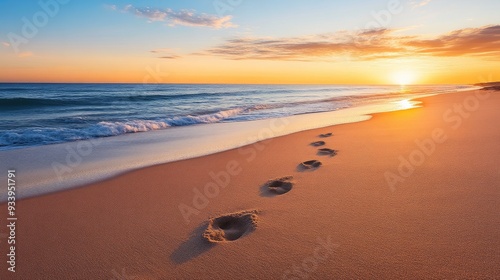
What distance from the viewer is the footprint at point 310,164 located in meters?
5.30

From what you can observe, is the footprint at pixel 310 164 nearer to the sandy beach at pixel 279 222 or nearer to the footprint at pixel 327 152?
the sandy beach at pixel 279 222

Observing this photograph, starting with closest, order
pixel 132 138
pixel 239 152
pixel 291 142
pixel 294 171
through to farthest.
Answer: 1. pixel 294 171
2. pixel 239 152
3. pixel 291 142
4. pixel 132 138

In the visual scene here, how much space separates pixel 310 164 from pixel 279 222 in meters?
2.45

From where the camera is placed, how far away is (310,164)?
17.9 ft

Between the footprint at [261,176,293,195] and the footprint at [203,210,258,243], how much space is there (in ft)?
2.45

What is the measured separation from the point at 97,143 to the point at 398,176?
27.7 ft

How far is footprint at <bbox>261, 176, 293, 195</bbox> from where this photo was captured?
13.8 ft

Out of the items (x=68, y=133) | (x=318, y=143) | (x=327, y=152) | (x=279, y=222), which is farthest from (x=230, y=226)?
(x=68, y=133)

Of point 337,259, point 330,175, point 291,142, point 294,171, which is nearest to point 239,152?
point 291,142

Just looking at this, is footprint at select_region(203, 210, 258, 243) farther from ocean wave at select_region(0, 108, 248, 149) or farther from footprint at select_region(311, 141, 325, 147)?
ocean wave at select_region(0, 108, 248, 149)

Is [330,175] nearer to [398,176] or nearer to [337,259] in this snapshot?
[398,176]

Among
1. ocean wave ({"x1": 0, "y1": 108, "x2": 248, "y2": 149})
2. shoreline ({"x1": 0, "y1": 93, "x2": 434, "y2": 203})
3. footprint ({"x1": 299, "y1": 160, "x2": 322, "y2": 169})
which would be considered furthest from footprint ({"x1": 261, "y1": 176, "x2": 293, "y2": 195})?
ocean wave ({"x1": 0, "y1": 108, "x2": 248, "y2": 149})

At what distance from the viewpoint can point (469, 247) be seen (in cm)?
248

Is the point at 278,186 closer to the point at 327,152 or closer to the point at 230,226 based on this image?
the point at 230,226
